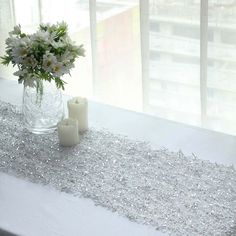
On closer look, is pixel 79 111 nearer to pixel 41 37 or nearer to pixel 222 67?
pixel 41 37

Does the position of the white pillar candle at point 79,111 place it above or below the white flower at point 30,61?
below

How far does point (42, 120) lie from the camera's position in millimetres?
1789

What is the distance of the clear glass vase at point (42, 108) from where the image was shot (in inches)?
69.4

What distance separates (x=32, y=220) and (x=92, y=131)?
45 cm

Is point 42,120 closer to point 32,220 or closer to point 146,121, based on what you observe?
point 146,121

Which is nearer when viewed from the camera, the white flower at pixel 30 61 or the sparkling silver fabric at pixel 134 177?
the sparkling silver fabric at pixel 134 177

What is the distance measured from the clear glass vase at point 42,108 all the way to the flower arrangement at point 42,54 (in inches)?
3.5

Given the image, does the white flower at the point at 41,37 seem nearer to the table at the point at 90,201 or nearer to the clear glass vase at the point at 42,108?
the clear glass vase at the point at 42,108

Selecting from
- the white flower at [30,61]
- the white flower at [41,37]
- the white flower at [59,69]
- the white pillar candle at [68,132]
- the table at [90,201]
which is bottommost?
the table at [90,201]

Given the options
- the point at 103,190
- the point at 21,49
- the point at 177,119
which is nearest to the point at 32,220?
the point at 103,190

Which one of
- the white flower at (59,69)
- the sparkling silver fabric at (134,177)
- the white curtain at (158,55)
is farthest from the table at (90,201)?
the white flower at (59,69)

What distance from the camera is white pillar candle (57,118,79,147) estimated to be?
5.52 feet

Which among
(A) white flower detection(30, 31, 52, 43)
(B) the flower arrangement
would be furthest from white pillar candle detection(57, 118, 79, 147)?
(A) white flower detection(30, 31, 52, 43)

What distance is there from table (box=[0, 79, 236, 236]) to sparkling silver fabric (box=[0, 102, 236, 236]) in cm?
3
